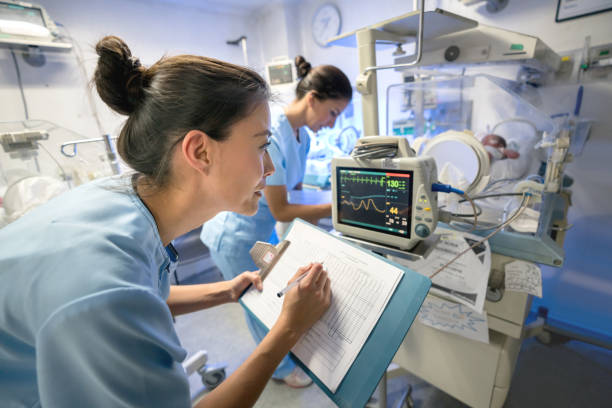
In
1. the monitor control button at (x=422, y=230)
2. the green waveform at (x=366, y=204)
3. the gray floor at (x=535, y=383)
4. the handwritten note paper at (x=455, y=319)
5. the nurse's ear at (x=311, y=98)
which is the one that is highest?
the nurse's ear at (x=311, y=98)

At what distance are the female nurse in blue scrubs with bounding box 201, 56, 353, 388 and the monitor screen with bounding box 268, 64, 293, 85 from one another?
1.29m

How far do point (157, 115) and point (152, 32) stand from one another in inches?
125

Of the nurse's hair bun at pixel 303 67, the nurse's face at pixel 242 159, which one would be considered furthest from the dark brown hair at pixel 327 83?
the nurse's face at pixel 242 159

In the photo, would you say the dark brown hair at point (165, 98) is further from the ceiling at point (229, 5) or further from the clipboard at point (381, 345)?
the ceiling at point (229, 5)

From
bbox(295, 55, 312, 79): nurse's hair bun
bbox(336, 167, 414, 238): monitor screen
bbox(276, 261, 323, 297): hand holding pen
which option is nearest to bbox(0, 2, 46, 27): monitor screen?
bbox(295, 55, 312, 79): nurse's hair bun

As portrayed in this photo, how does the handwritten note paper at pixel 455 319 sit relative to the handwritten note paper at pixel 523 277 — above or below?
below

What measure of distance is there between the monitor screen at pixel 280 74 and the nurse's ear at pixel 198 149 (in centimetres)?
234

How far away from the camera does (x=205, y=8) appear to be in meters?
3.30

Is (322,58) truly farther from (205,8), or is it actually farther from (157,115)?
(157,115)

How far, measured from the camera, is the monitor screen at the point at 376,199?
32.3 inches

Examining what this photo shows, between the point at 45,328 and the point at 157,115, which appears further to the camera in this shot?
the point at 157,115

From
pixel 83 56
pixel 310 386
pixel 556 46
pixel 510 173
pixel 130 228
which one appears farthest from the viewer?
pixel 83 56

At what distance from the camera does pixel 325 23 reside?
10.4 ft

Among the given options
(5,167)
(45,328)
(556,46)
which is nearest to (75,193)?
(45,328)
